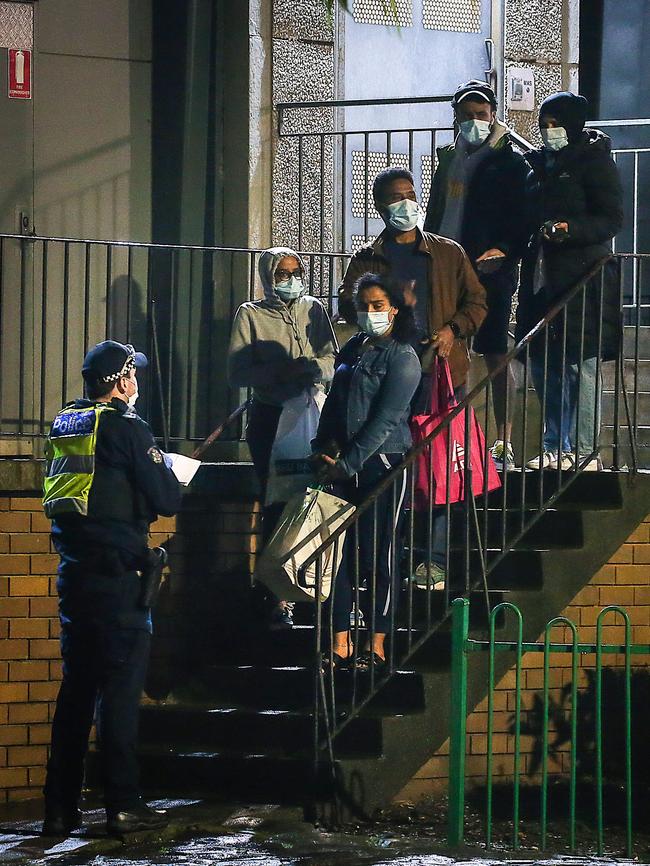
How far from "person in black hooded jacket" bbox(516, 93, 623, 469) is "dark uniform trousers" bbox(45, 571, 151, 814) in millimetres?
2551

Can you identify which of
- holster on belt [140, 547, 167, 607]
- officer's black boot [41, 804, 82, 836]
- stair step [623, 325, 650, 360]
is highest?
stair step [623, 325, 650, 360]

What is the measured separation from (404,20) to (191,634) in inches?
163

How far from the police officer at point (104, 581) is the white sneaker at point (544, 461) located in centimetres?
205

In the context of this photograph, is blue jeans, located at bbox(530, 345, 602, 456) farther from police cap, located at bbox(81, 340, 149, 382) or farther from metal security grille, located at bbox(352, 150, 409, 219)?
police cap, located at bbox(81, 340, 149, 382)

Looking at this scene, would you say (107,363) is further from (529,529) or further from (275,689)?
(529,529)

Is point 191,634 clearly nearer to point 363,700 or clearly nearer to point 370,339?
point 363,700

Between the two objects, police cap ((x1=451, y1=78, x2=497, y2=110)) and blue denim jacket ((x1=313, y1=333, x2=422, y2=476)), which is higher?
police cap ((x1=451, y1=78, x2=497, y2=110))

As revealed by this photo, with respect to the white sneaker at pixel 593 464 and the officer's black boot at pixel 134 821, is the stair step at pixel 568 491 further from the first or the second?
the officer's black boot at pixel 134 821

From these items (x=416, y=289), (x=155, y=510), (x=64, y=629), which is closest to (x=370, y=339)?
(x=416, y=289)

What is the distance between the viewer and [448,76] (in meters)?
10.6

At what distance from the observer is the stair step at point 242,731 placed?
762 cm

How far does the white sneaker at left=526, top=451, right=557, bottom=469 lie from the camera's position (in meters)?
8.23

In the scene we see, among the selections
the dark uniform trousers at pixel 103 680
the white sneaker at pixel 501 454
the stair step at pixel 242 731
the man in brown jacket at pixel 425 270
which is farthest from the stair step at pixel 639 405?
the dark uniform trousers at pixel 103 680

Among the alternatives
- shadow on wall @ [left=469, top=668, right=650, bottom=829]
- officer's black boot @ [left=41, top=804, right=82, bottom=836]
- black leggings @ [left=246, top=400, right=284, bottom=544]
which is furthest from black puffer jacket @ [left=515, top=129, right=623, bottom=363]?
officer's black boot @ [left=41, top=804, right=82, bottom=836]
